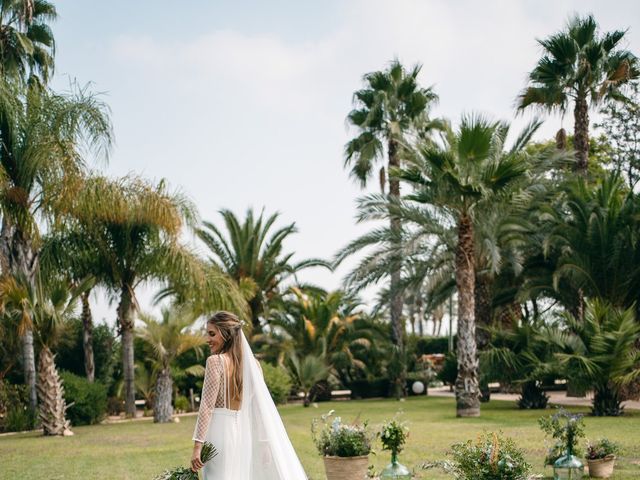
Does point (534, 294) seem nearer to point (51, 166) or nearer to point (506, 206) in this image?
point (506, 206)

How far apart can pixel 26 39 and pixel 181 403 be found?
1294 cm

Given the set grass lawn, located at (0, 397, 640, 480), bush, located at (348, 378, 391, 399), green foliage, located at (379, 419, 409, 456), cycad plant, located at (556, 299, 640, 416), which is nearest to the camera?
→ green foliage, located at (379, 419, 409, 456)

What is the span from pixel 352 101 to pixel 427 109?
3.10 meters

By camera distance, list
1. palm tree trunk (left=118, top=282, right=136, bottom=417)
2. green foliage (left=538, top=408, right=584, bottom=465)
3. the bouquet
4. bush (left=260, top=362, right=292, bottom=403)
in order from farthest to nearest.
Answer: bush (left=260, top=362, right=292, bottom=403), palm tree trunk (left=118, top=282, right=136, bottom=417), green foliage (left=538, top=408, right=584, bottom=465), the bouquet

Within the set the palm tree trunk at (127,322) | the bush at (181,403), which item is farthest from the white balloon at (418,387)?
the palm tree trunk at (127,322)

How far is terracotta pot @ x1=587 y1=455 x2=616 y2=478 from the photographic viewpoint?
991cm

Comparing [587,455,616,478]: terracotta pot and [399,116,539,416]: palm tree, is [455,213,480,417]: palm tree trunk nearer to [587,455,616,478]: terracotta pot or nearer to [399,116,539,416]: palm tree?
[399,116,539,416]: palm tree

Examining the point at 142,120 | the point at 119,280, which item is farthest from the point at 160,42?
the point at 119,280

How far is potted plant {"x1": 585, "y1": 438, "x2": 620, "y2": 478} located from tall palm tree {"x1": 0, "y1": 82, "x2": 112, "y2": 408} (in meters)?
→ 13.9

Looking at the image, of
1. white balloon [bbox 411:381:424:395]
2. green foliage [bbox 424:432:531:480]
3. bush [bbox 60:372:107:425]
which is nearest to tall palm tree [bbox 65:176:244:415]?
bush [bbox 60:372:107:425]

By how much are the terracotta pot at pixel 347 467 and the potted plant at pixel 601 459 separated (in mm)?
2871

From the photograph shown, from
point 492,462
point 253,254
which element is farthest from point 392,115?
point 492,462

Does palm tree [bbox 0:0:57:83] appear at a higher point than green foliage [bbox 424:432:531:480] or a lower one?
higher

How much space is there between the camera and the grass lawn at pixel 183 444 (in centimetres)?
1218
